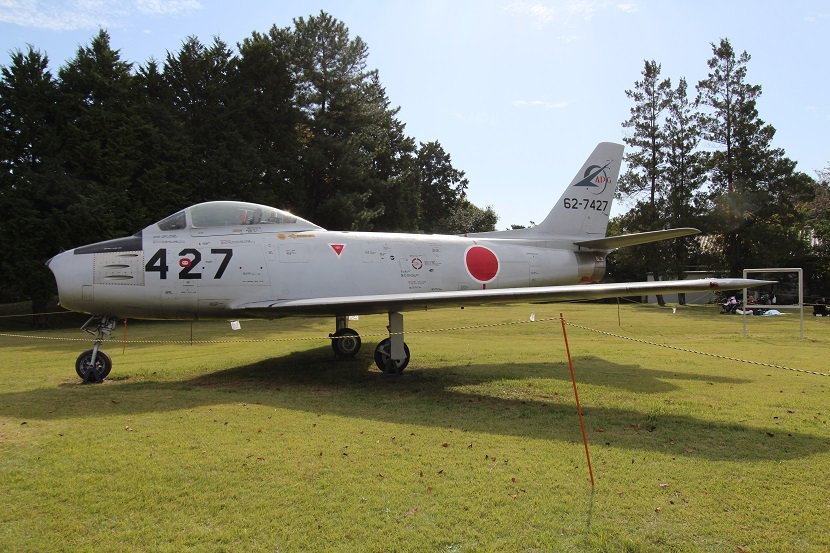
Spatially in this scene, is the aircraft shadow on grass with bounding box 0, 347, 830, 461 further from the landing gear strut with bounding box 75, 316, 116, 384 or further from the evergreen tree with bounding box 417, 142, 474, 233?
the evergreen tree with bounding box 417, 142, 474, 233

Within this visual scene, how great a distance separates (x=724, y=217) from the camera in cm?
3681

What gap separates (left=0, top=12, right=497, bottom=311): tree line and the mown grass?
17.0m

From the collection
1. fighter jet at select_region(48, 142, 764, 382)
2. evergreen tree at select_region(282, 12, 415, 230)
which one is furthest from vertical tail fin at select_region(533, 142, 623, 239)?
evergreen tree at select_region(282, 12, 415, 230)

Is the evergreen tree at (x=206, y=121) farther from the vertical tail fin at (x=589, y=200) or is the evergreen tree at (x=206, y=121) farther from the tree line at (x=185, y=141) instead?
the vertical tail fin at (x=589, y=200)

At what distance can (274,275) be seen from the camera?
9398 millimetres

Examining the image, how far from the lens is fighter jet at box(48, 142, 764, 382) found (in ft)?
27.4

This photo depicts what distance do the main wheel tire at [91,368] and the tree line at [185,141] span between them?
1775 cm

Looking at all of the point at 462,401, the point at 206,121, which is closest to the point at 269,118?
the point at 206,121

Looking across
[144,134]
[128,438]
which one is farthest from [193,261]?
[144,134]

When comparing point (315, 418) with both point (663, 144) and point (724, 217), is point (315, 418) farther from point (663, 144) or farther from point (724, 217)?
point (663, 144)

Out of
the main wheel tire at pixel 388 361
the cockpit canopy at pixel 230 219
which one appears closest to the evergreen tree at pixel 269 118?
the cockpit canopy at pixel 230 219

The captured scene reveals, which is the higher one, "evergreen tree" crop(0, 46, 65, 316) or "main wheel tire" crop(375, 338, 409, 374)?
"evergreen tree" crop(0, 46, 65, 316)

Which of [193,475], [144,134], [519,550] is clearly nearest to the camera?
[519,550]

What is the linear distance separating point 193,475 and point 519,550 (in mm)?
2738
